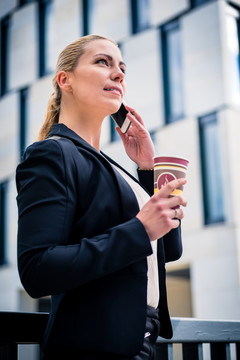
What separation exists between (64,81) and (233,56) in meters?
10.3

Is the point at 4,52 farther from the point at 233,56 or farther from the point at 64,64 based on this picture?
the point at 64,64

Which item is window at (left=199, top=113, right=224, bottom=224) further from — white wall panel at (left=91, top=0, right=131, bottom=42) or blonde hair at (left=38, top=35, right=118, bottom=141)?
blonde hair at (left=38, top=35, right=118, bottom=141)

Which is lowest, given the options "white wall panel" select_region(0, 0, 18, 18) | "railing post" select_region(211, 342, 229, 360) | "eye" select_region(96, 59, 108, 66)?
"railing post" select_region(211, 342, 229, 360)

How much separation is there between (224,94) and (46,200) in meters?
10.1

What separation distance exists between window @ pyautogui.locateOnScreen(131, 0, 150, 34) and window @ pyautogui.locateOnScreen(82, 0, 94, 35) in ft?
5.29

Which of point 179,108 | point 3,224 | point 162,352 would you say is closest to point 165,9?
point 179,108

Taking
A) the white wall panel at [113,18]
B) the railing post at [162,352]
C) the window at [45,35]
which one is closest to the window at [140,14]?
the white wall panel at [113,18]

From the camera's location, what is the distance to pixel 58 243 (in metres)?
1.49

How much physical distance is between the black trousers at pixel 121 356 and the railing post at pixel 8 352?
0.59ft

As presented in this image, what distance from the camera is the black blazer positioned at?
1.45 m

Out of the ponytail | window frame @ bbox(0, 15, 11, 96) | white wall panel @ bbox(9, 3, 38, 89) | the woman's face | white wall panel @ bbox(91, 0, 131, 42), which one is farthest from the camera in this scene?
window frame @ bbox(0, 15, 11, 96)

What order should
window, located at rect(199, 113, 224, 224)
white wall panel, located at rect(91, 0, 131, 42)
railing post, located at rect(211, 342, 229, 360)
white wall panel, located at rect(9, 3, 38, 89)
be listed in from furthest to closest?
1. white wall panel, located at rect(9, 3, 38, 89)
2. white wall panel, located at rect(91, 0, 131, 42)
3. window, located at rect(199, 113, 224, 224)
4. railing post, located at rect(211, 342, 229, 360)

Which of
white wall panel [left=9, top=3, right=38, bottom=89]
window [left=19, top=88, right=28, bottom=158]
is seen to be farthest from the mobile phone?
white wall panel [left=9, top=3, right=38, bottom=89]

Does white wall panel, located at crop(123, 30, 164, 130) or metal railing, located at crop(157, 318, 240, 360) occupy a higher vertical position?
white wall panel, located at crop(123, 30, 164, 130)
